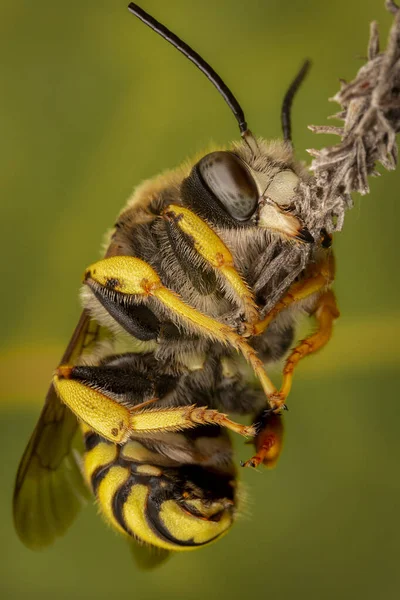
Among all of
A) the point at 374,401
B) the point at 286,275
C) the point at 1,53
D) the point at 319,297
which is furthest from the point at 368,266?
the point at 1,53

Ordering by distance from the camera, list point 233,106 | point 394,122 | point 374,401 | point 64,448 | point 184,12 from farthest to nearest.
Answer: point 184,12 < point 374,401 < point 64,448 < point 233,106 < point 394,122

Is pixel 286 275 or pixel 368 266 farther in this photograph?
pixel 368 266

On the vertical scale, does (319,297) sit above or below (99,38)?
below

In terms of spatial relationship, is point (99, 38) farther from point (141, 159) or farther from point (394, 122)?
point (394, 122)

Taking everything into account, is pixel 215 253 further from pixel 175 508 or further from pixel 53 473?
pixel 53 473

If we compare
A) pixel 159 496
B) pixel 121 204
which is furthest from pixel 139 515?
pixel 121 204

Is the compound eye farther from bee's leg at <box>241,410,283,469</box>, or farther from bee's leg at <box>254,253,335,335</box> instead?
bee's leg at <box>241,410,283,469</box>

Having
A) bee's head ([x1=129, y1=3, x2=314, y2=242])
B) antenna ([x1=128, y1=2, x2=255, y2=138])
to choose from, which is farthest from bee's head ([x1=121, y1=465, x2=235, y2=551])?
antenna ([x1=128, y1=2, x2=255, y2=138])
